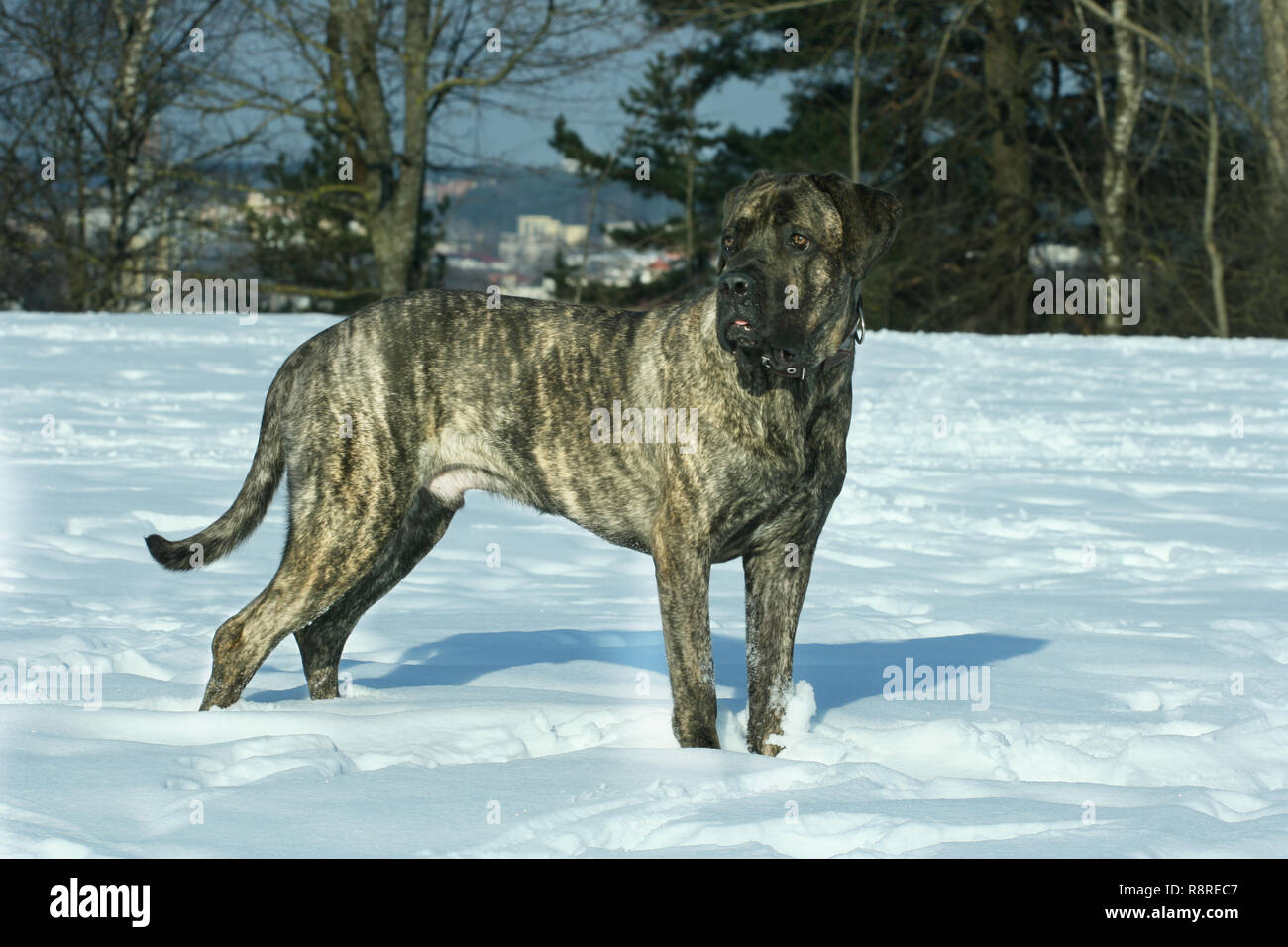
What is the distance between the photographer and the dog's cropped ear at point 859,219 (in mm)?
4078

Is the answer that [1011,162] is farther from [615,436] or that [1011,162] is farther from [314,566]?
[314,566]

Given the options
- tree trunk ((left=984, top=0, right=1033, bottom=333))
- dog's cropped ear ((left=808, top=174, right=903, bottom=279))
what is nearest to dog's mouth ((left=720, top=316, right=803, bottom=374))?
dog's cropped ear ((left=808, top=174, right=903, bottom=279))

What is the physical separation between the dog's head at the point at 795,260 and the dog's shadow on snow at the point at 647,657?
1.44m

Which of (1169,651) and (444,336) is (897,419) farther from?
(444,336)

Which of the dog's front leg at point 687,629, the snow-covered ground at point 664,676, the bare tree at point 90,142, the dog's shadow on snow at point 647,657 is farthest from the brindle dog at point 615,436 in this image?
the bare tree at point 90,142

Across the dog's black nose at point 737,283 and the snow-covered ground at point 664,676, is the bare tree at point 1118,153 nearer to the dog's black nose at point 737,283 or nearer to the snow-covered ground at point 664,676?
the snow-covered ground at point 664,676

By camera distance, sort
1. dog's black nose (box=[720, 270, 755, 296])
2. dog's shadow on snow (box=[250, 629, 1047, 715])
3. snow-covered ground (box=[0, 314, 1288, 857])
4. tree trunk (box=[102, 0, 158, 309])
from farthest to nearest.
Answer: tree trunk (box=[102, 0, 158, 309]) → dog's shadow on snow (box=[250, 629, 1047, 715]) → dog's black nose (box=[720, 270, 755, 296]) → snow-covered ground (box=[0, 314, 1288, 857])

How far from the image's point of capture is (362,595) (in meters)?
4.91

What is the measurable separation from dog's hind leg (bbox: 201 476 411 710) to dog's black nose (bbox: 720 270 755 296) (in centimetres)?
132

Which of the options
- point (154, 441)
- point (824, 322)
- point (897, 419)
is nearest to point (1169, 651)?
point (824, 322)

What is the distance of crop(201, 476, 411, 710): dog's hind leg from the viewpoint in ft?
14.4

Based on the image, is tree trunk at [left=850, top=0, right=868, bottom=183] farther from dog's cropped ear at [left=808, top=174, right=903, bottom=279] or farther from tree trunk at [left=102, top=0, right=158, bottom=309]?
dog's cropped ear at [left=808, top=174, right=903, bottom=279]

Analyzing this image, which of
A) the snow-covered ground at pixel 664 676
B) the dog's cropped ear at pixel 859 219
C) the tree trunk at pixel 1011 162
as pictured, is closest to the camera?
the snow-covered ground at pixel 664 676

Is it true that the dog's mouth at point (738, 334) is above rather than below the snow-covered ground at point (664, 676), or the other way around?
above
